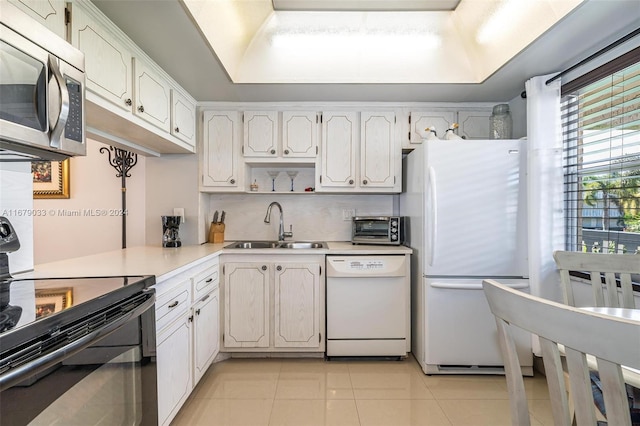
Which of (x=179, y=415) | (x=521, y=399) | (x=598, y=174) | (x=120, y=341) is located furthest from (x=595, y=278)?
(x=179, y=415)

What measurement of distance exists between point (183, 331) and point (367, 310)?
139cm

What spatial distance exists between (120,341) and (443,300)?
207 centimetres

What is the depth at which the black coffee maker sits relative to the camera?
267 cm

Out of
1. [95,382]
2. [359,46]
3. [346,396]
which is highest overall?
[359,46]

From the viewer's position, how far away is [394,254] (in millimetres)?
2564

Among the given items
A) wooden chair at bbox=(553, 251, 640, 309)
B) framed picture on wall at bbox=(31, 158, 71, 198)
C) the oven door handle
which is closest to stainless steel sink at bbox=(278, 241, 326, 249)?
the oven door handle

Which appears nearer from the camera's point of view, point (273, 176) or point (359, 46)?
point (359, 46)

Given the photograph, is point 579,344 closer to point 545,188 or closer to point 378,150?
point 545,188

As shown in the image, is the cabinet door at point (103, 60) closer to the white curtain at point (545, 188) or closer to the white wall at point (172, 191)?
the white wall at point (172, 191)

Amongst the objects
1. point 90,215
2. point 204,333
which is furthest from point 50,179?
point 204,333

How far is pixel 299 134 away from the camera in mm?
2863

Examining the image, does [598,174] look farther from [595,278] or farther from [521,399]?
[521,399]

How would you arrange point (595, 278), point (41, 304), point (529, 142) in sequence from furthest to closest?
point (529, 142) → point (595, 278) → point (41, 304)

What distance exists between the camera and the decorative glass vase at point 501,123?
2619 millimetres
